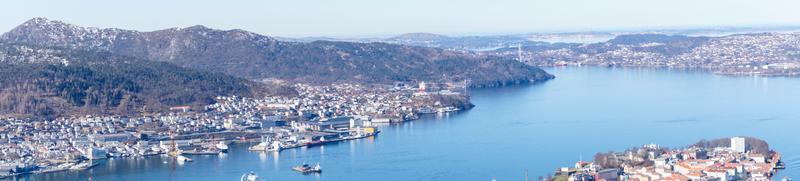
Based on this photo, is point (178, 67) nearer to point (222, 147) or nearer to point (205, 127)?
point (205, 127)

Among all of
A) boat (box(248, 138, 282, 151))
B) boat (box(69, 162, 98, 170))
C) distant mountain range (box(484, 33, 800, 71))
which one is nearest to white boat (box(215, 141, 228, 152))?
boat (box(248, 138, 282, 151))

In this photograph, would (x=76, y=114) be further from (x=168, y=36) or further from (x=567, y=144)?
(x=168, y=36)

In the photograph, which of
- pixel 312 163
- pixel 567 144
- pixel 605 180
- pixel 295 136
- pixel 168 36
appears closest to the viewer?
pixel 605 180

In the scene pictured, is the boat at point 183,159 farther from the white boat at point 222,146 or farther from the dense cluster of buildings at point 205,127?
the white boat at point 222,146

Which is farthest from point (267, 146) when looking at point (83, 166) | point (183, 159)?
point (83, 166)

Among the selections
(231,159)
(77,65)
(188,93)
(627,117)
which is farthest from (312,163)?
(77,65)
